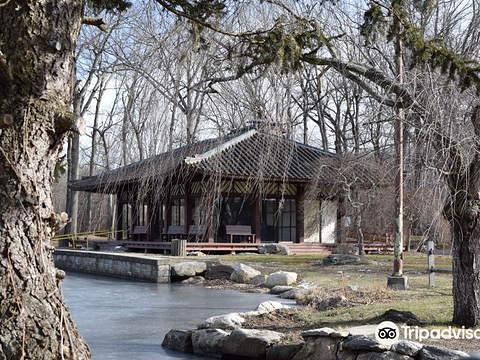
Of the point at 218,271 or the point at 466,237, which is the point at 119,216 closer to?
the point at 218,271

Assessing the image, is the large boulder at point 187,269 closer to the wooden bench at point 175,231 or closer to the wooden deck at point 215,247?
the wooden deck at point 215,247

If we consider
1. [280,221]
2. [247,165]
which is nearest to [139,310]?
[247,165]

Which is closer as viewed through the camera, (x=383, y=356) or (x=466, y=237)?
(x=383, y=356)

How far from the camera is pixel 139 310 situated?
12.2 meters

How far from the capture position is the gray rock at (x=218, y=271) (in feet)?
58.9

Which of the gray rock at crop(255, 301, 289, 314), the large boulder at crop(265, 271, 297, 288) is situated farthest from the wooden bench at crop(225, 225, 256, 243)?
the gray rock at crop(255, 301, 289, 314)

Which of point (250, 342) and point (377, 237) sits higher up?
point (377, 237)

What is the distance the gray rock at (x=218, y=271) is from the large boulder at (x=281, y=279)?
2.07 meters

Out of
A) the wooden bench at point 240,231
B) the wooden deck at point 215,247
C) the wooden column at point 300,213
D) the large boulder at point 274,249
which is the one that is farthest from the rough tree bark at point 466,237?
the wooden column at point 300,213

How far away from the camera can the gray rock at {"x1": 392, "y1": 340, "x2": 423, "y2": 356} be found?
6.12 meters

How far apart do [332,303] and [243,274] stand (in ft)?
21.2

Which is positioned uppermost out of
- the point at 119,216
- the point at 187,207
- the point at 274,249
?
the point at 187,207

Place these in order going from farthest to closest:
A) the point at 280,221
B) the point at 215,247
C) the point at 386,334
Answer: the point at 280,221, the point at 215,247, the point at 386,334

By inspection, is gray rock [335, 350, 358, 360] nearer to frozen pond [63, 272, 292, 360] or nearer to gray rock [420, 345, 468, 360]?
gray rock [420, 345, 468, 360]
